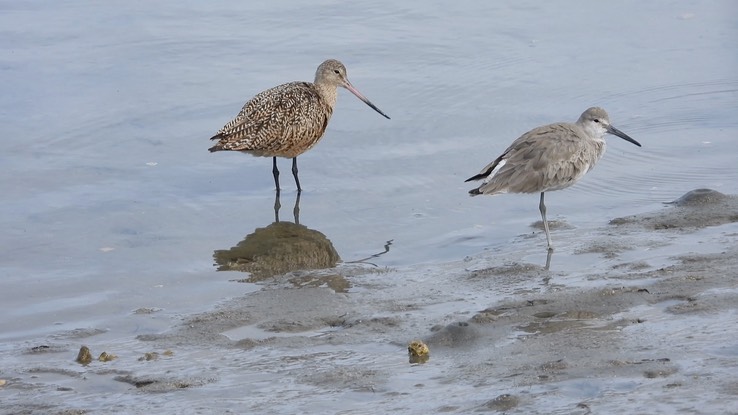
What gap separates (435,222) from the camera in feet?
32.3

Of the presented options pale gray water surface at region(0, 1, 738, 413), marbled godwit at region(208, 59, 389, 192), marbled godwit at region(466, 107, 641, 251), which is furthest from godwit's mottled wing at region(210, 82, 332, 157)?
marbled godwit at region(466, 107, 641, 251)

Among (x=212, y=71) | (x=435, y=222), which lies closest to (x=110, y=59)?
(x=212, y=71)

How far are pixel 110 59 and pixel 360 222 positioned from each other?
5289mm

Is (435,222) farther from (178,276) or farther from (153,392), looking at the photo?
(153,392)

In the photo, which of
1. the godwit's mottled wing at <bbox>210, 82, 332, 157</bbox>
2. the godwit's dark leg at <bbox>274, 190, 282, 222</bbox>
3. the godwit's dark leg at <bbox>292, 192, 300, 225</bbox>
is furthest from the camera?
the godwit's mottled wing at <bbox>210, 82, 332, 157</bbox>

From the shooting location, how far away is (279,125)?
35.6 ft

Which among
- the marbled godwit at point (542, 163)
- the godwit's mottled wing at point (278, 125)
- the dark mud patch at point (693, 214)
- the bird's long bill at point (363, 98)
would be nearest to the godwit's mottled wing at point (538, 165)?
the marbled godwit at point (542, 163)

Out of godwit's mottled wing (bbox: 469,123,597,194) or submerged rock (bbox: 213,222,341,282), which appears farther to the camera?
godwit's mottled wing (bbox: 469,123,597,194)

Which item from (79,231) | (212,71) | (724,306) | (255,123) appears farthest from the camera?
(212,71)

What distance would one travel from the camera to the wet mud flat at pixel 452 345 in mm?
6098

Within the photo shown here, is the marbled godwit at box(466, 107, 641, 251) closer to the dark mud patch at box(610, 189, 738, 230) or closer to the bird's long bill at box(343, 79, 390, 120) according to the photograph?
the dark mud patch at box(610, 189, 738, 230)

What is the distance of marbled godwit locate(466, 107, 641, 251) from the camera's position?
30.6 ft

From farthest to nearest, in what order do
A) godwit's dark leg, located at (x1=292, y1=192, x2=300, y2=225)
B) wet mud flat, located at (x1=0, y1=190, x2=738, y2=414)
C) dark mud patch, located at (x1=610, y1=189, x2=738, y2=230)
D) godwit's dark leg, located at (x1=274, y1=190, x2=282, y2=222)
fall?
godwit's dark leg, located at (x1=274, y1=190, x2=282, y2=222)
godwit's dark leg, located at (x1=292, y1=192, x2=300, y2=225)
dark mud patch, located at (x1=610, y1=189, x2=738, y2=230)
wet mud flat, located at (x1=0, y1=190, x2=738, y2=414)

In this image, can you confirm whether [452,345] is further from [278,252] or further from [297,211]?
[297,211]
